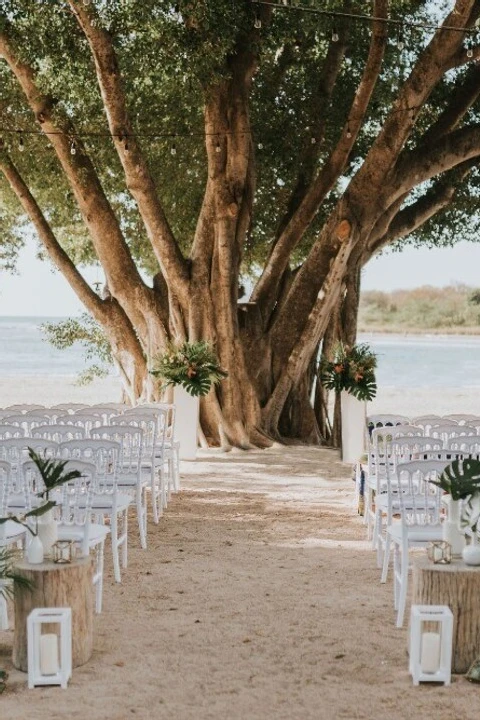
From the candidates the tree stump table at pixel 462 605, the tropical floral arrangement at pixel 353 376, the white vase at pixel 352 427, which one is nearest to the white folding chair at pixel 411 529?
the tree stump table at pixel 462 605

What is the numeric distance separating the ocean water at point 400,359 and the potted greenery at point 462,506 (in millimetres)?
44342

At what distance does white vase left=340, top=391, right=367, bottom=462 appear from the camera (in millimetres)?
13062

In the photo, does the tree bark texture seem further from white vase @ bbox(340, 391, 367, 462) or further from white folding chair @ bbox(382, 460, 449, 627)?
white folding chair @ bbox(382, 460, 449, 627)

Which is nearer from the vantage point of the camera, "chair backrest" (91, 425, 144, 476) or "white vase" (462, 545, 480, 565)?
"white vase" (462, 545, 480, 565)

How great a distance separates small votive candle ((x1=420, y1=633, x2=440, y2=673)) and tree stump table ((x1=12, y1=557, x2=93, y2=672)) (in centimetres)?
163

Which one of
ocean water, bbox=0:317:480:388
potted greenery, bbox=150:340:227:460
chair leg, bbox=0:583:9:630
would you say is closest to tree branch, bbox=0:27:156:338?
potted greenery, bbox=150:340:227:460

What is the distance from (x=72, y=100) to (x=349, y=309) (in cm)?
500

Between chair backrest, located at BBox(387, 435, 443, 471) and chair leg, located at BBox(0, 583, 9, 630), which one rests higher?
chair backrest, located at BBox(387, 435, 443, 471)

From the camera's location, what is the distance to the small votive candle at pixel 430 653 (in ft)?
16.1

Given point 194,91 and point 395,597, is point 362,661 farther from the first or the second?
point 194,91

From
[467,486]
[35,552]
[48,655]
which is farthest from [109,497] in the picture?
[467,486]

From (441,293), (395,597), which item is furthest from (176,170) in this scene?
(441,293)

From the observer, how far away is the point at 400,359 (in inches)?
2174

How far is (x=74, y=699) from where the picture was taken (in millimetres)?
4723
